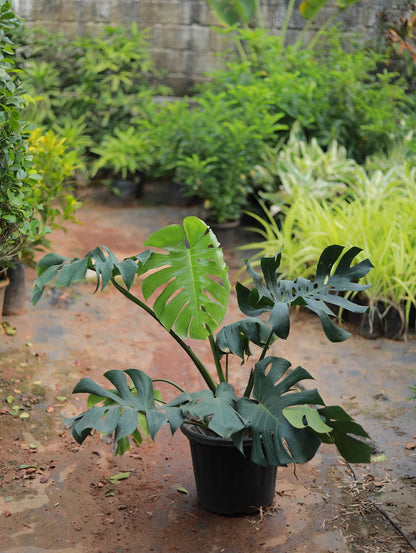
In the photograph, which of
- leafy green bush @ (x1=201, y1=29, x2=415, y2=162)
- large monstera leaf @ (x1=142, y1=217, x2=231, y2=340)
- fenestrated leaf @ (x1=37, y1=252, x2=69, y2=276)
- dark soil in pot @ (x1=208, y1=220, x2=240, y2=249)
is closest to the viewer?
fenestrated leaf @ (x1=37, y1=252, x2=69, y2=276)

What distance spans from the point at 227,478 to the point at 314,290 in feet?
2.64

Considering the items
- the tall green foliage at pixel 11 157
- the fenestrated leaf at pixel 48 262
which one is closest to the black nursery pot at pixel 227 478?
the fenestrated leaf at pixel 48 262

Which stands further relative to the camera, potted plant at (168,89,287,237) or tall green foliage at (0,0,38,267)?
potted plant at (168,89,287,237)

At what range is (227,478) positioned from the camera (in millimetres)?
2482

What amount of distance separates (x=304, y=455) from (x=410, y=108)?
606cm

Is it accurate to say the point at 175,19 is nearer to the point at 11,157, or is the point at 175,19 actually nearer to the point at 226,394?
the point at 11,157

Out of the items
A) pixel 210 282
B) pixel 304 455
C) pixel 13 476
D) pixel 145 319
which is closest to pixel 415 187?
pixel 145 319

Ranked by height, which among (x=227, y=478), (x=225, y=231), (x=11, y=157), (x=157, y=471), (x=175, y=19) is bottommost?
(x=157, y=471)

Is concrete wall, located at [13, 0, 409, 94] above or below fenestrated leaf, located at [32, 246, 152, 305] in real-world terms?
above

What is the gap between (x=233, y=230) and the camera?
610 cm

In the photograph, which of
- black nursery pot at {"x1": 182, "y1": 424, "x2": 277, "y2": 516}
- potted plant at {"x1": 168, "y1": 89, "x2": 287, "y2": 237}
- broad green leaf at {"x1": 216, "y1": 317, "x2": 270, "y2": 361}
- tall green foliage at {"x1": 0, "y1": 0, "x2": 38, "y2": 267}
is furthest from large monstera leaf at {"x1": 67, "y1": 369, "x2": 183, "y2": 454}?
potted plant at {"x1": 168, "y1": 89, "x2": 287, "y2": 237}

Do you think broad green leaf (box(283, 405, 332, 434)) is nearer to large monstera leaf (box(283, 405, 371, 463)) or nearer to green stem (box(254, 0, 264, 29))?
large monstera leaf (box(283, 405, 371, 463))

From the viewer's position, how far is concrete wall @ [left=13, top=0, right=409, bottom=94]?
7.98m

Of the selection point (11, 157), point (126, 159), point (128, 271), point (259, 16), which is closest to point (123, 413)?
point (128, 271)
